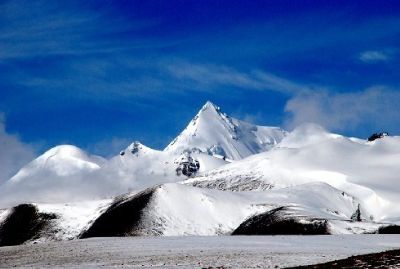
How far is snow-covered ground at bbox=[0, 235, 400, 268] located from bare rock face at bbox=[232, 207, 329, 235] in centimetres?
5509

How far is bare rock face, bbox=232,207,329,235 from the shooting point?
5615 inches

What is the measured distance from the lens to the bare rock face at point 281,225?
468ft

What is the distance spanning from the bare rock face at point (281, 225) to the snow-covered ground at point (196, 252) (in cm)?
5509

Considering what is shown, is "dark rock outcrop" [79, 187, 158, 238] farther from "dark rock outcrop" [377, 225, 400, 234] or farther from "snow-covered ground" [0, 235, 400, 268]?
"snow-covered ground" [0, 235, 400, 268]

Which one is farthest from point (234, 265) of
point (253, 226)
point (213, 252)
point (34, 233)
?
point (34, 233)

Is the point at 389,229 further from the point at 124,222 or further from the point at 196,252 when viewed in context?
the point at 124,222

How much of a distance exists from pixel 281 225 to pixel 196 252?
9222 centimetres

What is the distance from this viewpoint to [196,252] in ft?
219

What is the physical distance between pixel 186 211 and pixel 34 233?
4502cm

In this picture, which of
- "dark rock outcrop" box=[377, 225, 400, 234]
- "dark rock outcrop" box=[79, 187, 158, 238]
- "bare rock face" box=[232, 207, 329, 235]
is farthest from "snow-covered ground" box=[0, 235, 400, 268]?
"dark rock outcrop" box=[79, 187, 158, 238]

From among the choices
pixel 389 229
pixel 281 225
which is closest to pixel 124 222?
pixel 281 225

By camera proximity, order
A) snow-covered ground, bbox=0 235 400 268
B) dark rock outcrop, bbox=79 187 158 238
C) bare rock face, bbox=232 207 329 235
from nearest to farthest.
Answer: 1. snow-covered ground, bbox=0 235 400 268
2. bare rock face, bbox=232 207 329 235
3. dark rock outcrop, bbox=79 187 158 238

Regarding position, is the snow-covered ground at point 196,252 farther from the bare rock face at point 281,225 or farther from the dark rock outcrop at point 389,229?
the bare rock face at point 281,225

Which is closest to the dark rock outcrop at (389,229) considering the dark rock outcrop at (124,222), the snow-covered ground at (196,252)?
the snow-covered ground at (196,252)
